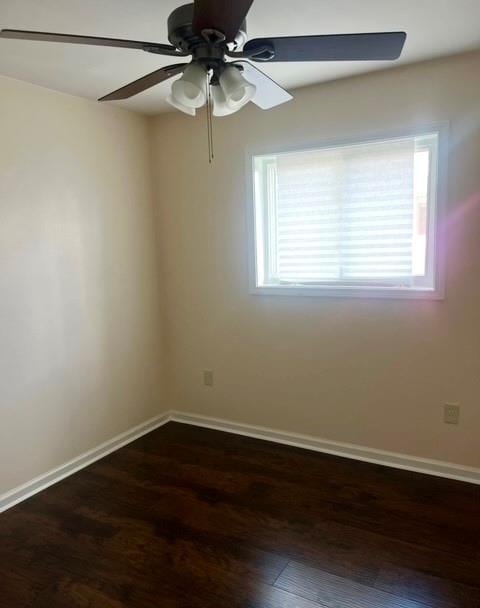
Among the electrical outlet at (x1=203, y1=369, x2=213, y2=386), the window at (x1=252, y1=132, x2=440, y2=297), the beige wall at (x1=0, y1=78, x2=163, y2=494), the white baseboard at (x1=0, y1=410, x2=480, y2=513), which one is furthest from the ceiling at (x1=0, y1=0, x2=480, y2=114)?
the white baseboard at (x1=0, y1=410, x2=480, y2=513)

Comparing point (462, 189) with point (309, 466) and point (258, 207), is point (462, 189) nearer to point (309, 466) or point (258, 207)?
point (258, 207)

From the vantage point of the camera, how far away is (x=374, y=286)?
8.87 ft

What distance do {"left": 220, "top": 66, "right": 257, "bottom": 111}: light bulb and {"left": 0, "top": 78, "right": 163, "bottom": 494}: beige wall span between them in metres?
1.48

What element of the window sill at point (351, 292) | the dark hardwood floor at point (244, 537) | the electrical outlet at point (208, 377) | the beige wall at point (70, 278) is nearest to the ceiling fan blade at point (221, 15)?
the beige wall at point (70, 278)

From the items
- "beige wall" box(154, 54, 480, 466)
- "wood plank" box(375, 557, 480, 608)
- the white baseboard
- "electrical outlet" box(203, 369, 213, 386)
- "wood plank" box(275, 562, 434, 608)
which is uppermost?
"beige wall" box(154, 54, 480, 466)

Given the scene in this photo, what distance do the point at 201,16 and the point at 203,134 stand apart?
1898mm

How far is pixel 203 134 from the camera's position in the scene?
3074 millimetres

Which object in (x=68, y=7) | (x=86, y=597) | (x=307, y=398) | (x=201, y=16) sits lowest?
(x=86, y=597)


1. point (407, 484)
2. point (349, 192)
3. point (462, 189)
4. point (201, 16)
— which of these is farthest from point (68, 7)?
point (407, 484)

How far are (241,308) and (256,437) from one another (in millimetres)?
972

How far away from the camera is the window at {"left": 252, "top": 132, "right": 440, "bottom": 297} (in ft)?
8.27

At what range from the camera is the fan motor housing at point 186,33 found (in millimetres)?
1405

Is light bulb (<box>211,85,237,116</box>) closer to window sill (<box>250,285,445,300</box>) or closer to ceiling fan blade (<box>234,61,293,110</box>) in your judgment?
ceiling fan blade (<box>234,61,293,110</box>)

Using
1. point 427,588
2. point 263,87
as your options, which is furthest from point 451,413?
point 263,87
